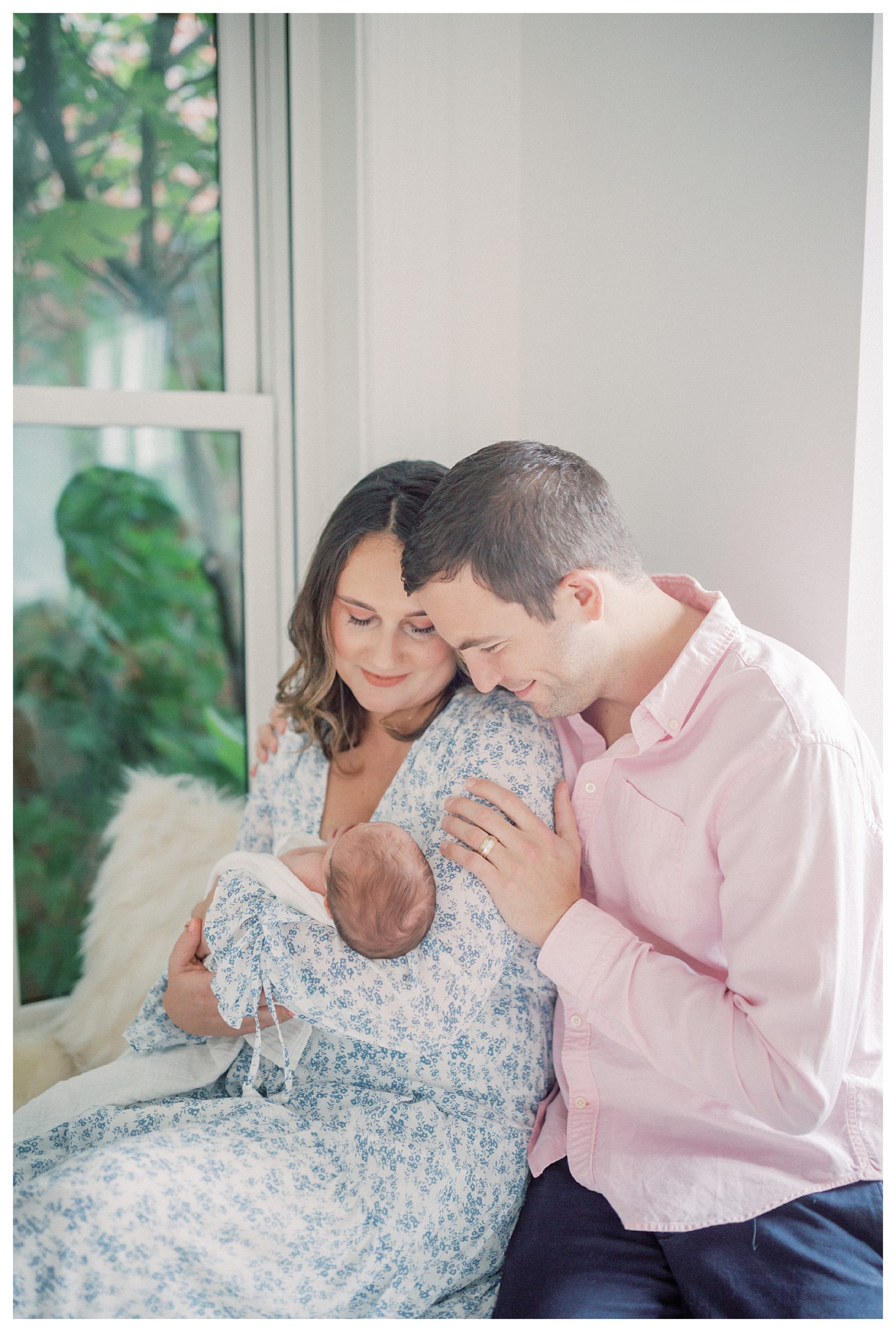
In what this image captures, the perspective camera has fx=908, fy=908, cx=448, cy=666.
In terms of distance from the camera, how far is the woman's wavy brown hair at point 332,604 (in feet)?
4.33

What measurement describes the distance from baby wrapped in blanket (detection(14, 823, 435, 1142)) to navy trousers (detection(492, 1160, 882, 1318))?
40cm

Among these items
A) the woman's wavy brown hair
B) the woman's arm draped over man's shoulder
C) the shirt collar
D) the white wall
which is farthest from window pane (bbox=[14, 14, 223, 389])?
the shirt collar

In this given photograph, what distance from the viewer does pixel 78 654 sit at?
1945 millimetres

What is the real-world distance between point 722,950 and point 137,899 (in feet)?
4.05

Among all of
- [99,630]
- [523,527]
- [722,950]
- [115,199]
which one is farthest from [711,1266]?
[115,199]

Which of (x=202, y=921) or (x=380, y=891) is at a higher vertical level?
(x=380, y=891)

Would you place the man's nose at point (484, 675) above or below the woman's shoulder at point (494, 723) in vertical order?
above

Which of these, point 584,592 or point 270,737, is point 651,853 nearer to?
point 584,592

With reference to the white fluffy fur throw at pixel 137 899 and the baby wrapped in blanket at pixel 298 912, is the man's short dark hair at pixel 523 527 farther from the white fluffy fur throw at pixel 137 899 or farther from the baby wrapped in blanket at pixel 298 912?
the white fluffy fur throw at pixel 137 899

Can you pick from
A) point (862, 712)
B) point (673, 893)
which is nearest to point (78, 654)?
point (673, 893)

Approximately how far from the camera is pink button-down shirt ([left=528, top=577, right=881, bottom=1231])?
0.94 m

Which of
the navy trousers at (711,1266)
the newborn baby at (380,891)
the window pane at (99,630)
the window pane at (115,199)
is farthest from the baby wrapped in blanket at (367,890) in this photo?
the window pane at (115,199)

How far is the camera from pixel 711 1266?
1.05 meters
